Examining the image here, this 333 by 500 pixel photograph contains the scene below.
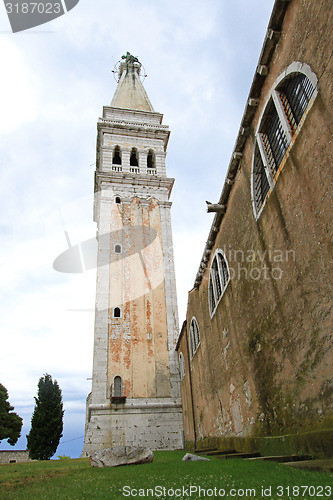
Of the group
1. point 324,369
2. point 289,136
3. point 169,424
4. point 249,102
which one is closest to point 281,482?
point 324,369

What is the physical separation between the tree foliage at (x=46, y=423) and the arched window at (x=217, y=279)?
75.5 feet

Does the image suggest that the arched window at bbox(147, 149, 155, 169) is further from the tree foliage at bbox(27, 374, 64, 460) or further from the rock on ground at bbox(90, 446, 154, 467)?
the rock on ground at bbox(90, 446, 154, 467)

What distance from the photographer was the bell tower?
55.6 ft

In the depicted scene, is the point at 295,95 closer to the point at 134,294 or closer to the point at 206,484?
the point at 206,484

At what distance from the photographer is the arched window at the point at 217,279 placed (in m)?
9.42

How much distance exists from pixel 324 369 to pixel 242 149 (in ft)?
17.4

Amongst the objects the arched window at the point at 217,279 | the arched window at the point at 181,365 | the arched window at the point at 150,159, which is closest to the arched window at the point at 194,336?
the arched window at the point at 217,279

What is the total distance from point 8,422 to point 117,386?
57.6 feet

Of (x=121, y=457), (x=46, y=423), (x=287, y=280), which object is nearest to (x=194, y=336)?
(x=121, y=457)

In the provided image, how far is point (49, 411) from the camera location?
91.7 ft

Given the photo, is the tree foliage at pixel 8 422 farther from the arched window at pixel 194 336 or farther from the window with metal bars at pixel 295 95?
the window with metal bars at pixel 295 95

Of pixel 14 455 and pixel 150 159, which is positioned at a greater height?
pixel 150 159

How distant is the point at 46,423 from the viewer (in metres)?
27.1

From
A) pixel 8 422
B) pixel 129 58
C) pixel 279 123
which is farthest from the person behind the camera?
pixel 129 58
